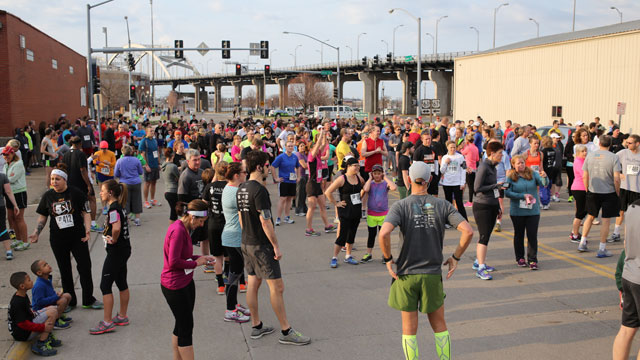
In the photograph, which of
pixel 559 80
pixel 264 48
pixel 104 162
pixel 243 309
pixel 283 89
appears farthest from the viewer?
pixel 283 89

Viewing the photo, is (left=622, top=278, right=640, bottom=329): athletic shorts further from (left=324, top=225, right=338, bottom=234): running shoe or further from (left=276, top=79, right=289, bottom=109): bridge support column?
(left=276, top=79, right=289, bottom=109): bridge support column

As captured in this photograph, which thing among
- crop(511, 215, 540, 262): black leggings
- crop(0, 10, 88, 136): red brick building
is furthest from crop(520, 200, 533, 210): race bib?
crop(0, 10, 88, 136): red brick building

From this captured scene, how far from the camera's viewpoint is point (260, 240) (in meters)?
5.54

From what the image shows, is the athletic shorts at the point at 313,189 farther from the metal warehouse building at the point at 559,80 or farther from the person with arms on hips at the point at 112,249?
the metal warehouse building at the point at 559,80

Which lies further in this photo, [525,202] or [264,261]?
[525,202]

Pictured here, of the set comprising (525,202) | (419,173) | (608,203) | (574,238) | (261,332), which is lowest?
(261,332)

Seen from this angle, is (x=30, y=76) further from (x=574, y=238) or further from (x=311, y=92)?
(x=311, y=92)

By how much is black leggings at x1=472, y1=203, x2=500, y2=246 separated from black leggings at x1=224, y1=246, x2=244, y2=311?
3692mm

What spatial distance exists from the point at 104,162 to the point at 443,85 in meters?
66.4

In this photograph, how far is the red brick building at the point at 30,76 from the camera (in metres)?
22.5

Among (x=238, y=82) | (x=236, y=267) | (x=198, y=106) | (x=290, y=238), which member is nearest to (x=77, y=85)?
(x=290, y=238)

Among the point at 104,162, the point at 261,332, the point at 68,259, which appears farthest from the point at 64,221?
the point at 104,162

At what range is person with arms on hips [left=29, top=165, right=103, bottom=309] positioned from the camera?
6309 mm

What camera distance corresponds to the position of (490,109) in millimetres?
36312
